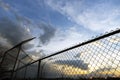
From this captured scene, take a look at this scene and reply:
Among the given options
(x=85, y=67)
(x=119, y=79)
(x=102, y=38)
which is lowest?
(x=119, y=79)

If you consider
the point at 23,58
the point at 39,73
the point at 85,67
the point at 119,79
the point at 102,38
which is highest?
the point at 23,58

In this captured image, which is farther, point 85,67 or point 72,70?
point 72,70

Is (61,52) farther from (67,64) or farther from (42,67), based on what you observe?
(42,67)

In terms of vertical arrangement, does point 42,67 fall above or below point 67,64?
above

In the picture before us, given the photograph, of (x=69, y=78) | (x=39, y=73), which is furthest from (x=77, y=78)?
(x=39, y=73)

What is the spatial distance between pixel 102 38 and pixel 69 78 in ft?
4.69

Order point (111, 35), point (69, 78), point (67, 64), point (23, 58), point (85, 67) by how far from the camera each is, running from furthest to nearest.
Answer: point (23, 58) < point (67, 64) < point (69, 78) < point (85, 67) < point (111, 35)

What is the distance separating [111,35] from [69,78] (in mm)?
1663

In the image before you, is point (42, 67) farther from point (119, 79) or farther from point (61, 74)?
point (119, 79)

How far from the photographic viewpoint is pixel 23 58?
1476 centimetres

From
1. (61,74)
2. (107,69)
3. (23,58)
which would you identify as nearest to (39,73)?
(61,74)

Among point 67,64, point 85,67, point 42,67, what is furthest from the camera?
point 42,67

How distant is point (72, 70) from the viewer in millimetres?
4270

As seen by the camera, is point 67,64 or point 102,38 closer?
point 102,38
